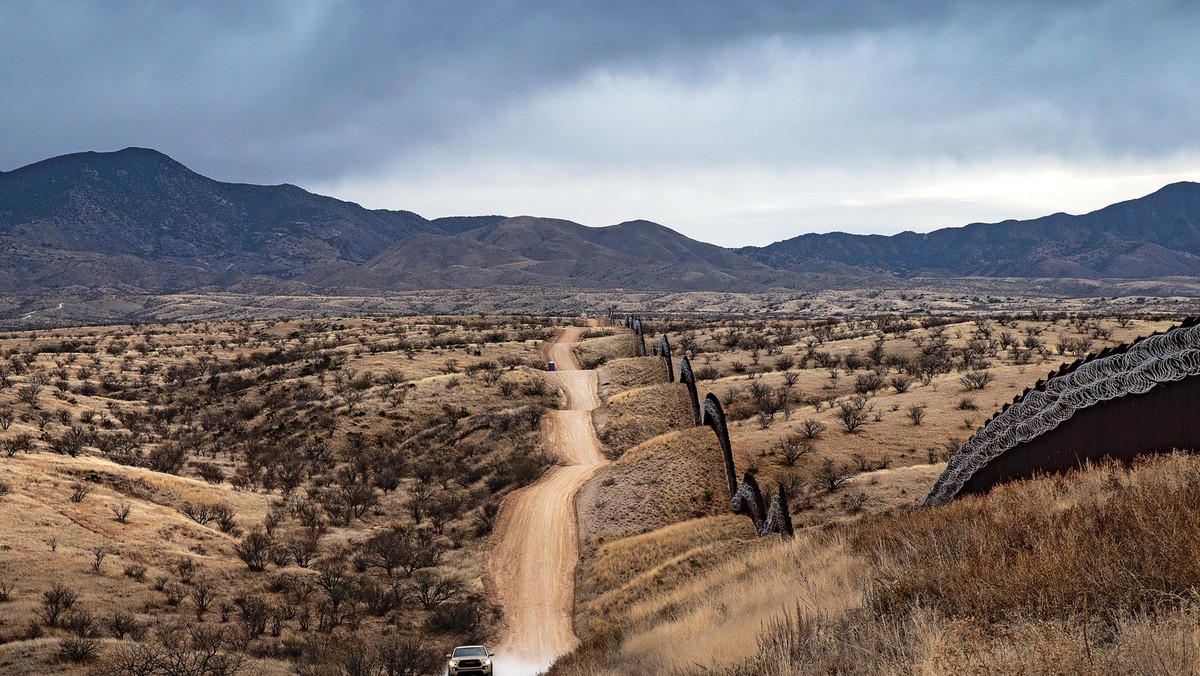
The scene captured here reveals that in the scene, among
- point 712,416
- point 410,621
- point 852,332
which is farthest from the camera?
point 852,332

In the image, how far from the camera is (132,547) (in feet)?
66.5

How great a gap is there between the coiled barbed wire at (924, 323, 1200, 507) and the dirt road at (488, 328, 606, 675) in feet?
35.7

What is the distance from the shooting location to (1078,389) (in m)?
11.7

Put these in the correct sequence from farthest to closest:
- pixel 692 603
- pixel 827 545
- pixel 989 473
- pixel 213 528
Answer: pixel 213 528 < pixel 989 473 < pixel 692 603 < pixel 827 545

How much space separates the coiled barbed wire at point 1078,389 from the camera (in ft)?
32.6

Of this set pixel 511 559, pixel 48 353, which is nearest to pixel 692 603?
pixel 511 559

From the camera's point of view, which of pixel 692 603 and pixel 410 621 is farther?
pixel 410 621

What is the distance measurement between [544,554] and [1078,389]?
58.8 feet

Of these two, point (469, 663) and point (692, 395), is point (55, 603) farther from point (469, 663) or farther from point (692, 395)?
point (692, 395)

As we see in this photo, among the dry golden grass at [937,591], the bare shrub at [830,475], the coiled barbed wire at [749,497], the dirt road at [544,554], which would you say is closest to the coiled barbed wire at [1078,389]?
the dry golden grass at [937,591]

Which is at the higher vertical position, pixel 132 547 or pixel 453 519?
pixel 132 547

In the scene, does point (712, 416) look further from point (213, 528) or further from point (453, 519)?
point (213, 528)

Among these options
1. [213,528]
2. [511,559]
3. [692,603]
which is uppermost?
[692,603]

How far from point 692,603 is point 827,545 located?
108 inches
